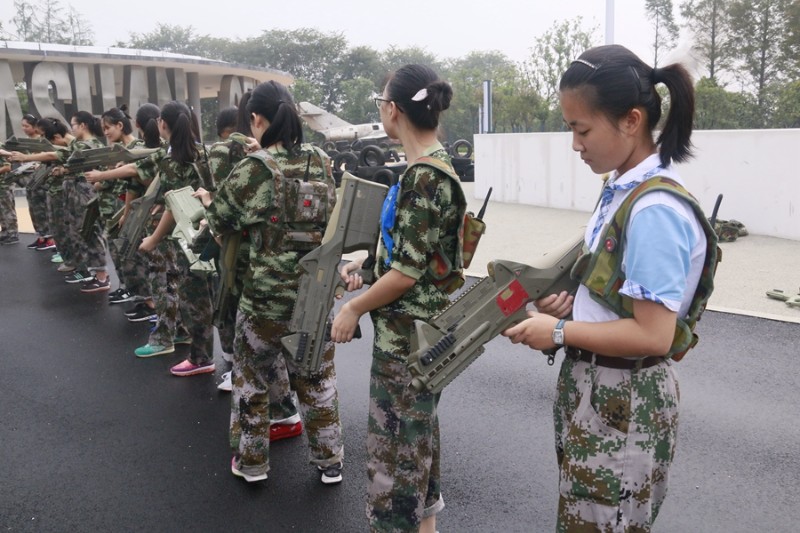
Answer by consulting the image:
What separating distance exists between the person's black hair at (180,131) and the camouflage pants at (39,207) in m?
5.96

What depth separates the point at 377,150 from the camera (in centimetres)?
1552

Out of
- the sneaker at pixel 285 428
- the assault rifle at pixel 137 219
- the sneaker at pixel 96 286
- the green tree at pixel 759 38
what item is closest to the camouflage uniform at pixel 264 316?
the sneaker at pixel 285 428

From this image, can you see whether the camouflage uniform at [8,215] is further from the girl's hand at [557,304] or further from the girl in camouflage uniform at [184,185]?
the girl's hand at [557,304]

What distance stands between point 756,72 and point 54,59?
66.1 feet

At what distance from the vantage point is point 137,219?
4.96m

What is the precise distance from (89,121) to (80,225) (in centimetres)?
130

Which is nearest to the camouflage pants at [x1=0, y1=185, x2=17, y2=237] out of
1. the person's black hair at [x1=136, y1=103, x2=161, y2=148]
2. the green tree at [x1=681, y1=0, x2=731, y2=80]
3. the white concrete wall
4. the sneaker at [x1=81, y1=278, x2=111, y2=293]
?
the sneaker at [x1=81, y1=278, x2=111, y2=293]

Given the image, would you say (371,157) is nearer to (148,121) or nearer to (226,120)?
(148,121)

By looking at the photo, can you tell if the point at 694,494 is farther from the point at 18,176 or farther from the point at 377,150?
the point at 377,150

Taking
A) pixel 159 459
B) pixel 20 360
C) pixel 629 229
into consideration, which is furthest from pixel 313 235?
pixel 20 360

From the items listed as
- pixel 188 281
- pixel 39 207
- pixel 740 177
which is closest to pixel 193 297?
pixel 188 281

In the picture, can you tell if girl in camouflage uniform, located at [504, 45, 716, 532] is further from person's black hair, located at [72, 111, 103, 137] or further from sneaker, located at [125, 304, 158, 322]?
person's black hair, located at [72, 111, 103, 137]

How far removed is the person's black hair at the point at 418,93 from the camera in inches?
86.7

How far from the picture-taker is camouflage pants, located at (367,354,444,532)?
7.59 ft
